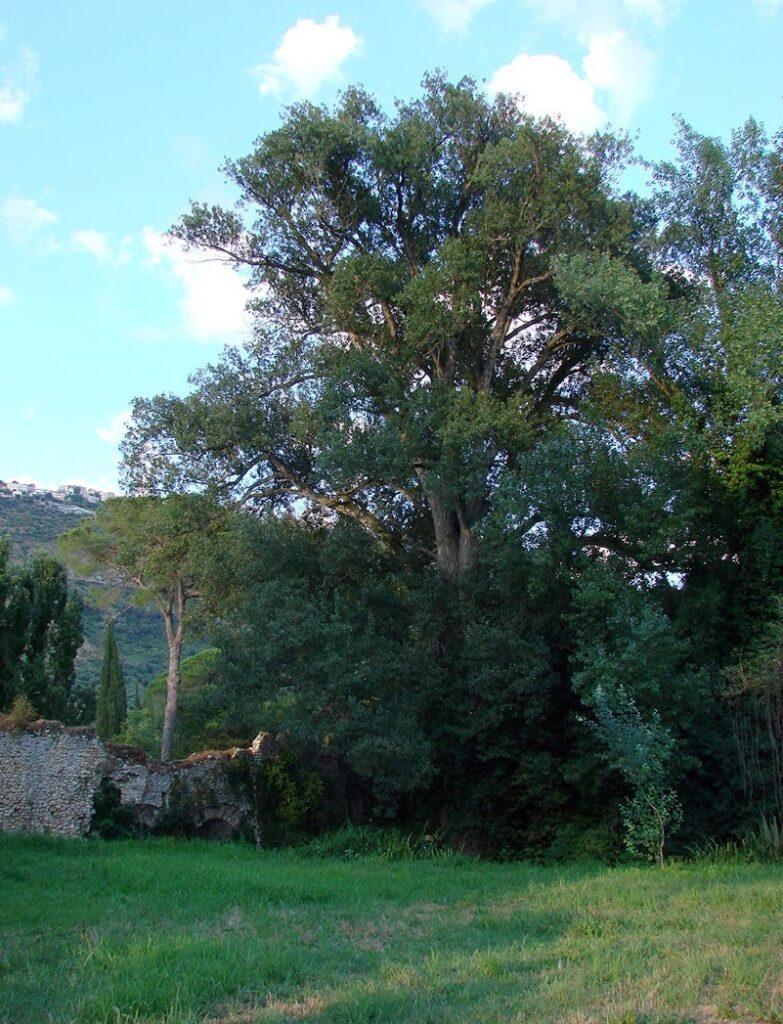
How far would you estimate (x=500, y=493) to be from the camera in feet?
57.6

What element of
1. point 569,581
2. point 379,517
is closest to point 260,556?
point 379,517

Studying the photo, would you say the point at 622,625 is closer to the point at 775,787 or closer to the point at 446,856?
the point at 775,787

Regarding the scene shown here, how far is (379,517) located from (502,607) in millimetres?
4712

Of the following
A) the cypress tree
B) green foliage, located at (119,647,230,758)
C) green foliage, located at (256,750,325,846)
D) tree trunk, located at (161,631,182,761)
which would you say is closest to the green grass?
green foliage, located at (256,750,325,846)

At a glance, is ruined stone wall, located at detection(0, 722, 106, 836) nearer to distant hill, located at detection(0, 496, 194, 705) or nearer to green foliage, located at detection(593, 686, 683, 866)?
green foliage, located at detection(593, 686, 683, 866)

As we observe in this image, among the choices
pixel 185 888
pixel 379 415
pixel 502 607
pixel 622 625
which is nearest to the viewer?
pixel 185 888

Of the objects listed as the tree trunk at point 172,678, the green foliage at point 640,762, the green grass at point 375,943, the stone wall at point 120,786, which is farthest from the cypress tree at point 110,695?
the green foliage at point 640,762

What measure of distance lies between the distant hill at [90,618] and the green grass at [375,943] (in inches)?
1142

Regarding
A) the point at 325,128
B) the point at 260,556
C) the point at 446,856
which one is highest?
the point at 325,128

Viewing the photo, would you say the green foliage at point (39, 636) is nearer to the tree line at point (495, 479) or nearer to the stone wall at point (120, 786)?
the tree line at point (495, 479)

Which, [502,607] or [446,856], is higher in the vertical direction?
[502,607]

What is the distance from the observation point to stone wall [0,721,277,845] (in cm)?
1553

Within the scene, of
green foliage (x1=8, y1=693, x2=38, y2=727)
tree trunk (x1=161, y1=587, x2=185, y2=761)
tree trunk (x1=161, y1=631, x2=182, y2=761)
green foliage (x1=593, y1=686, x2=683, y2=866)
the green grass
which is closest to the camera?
the green grass

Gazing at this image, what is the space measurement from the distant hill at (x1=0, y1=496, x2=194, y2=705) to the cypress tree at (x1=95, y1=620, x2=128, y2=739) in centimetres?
336
